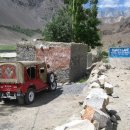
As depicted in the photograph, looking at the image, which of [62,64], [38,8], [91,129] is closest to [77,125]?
[91,129]

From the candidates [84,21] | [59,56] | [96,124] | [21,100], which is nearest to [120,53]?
[59,56]

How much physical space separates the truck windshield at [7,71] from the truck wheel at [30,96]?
0.93m

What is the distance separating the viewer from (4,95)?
17047 millimetres

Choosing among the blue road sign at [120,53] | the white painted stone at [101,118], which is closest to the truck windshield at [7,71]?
the white painted stone at [101,118]

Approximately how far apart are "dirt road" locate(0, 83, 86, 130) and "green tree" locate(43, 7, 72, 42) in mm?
12514

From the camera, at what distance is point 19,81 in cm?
1672

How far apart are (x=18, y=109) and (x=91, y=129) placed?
294 inches

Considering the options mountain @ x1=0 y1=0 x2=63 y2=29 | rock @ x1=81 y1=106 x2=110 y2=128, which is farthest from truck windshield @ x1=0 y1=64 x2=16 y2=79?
mountain @ x1=0 y1=0 x2=63 y2=29

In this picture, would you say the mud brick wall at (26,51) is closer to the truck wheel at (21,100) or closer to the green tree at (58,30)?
the green tree at (58,30)

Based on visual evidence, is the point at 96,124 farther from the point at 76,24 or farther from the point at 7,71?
the point at 76,24

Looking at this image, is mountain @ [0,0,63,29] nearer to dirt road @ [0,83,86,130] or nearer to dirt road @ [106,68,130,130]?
dirt road @ [106,68,130,130]

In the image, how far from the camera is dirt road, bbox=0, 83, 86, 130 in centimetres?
1287

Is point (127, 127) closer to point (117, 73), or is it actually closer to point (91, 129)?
point (91, 129)

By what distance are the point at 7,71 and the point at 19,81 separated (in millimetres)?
887
